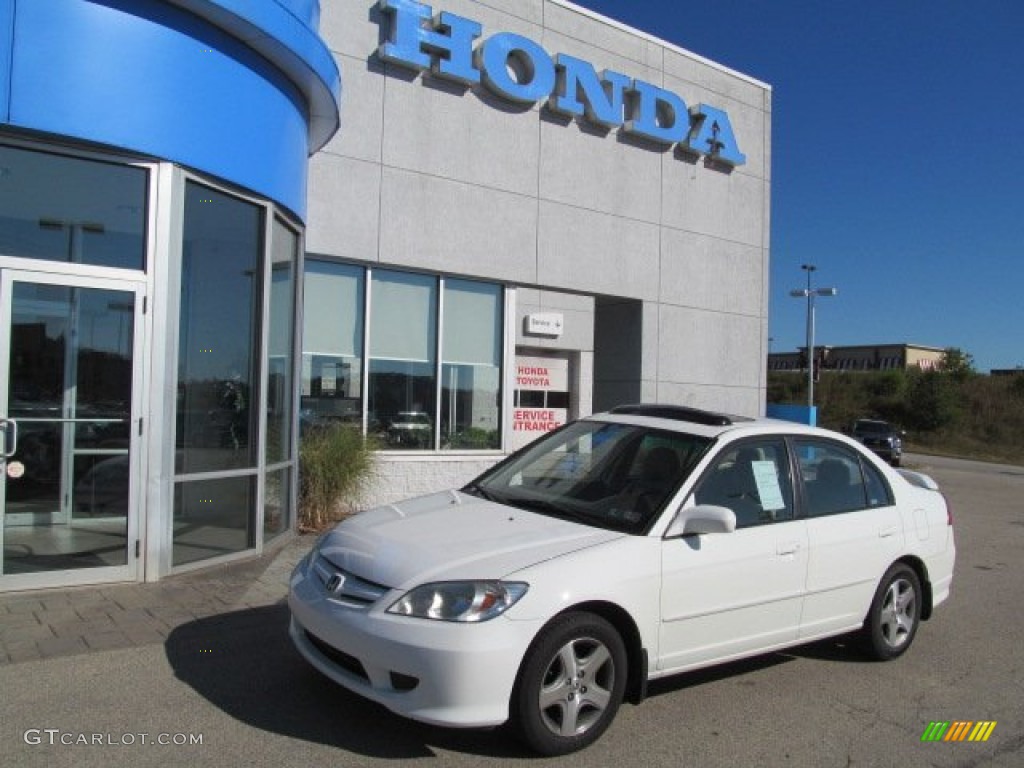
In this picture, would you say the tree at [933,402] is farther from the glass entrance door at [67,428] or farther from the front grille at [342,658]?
the front grille at [342,658]

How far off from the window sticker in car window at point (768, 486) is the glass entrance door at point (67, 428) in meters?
4.49

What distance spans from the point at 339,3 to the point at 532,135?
10.4 feet

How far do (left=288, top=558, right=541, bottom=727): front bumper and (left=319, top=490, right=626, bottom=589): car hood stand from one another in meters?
0.20

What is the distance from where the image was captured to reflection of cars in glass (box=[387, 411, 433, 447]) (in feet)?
36.9

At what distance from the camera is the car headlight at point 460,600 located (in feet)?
12.6

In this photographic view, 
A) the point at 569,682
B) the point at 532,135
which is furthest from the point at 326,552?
the point at 532,135

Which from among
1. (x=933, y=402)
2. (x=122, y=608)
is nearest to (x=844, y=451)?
(x=122, y=608)

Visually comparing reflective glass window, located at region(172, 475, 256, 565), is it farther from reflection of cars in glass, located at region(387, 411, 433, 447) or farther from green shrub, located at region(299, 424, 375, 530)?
reflection of cars in glass, located at region(387, 411, 433, 447)

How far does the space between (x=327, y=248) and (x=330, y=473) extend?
108 inches

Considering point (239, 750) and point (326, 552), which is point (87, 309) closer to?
point (326, 552)

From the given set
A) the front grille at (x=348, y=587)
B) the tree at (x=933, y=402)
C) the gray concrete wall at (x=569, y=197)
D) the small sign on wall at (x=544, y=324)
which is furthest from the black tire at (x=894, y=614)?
the tree at (x=933, y=402)

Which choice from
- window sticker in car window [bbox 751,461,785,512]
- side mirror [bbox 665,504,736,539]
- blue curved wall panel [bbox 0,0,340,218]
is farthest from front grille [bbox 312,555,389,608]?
blue curved wall panel [bbox 0,0,340,218]

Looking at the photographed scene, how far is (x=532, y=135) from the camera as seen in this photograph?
40.5 feet

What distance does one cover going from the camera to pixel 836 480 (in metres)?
5.66
